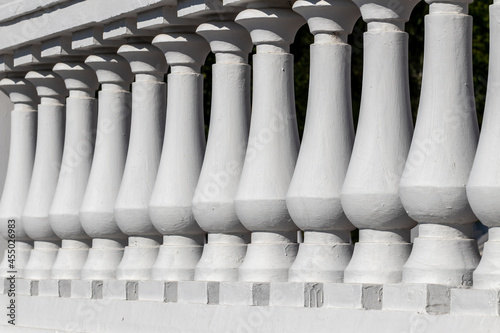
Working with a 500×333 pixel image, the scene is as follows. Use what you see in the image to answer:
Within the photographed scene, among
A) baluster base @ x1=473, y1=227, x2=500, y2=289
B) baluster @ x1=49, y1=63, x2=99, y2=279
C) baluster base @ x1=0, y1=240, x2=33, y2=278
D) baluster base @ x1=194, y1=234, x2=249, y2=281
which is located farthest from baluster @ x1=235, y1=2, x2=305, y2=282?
baluster base @ x1=0, y1=240, x2=33, y2=278

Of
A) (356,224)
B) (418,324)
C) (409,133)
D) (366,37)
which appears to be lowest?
(418,324)

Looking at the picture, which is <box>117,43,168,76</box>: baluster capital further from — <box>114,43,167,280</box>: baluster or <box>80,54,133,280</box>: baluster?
<box>80,54,133,280</box>: baluster

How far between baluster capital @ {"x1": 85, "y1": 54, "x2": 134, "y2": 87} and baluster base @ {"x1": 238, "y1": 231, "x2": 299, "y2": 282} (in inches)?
96.3

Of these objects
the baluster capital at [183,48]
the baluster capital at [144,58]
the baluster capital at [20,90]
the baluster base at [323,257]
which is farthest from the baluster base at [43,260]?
the baluster base at [323,257]

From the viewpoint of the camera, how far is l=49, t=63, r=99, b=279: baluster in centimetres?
1177

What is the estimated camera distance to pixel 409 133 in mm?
8633

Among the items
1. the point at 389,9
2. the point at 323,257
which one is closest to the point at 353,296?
the point at 323,257

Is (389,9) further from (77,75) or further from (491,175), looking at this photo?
(77,75)

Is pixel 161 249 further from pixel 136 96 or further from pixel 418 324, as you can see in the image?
pixel 418 324

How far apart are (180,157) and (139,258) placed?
1.01 meters

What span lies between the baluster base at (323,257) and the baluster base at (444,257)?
0.82 metres

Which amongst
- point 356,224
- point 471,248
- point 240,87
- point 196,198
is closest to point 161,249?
point 196,198

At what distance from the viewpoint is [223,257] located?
9.91 metres

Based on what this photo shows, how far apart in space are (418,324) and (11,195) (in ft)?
19.5
